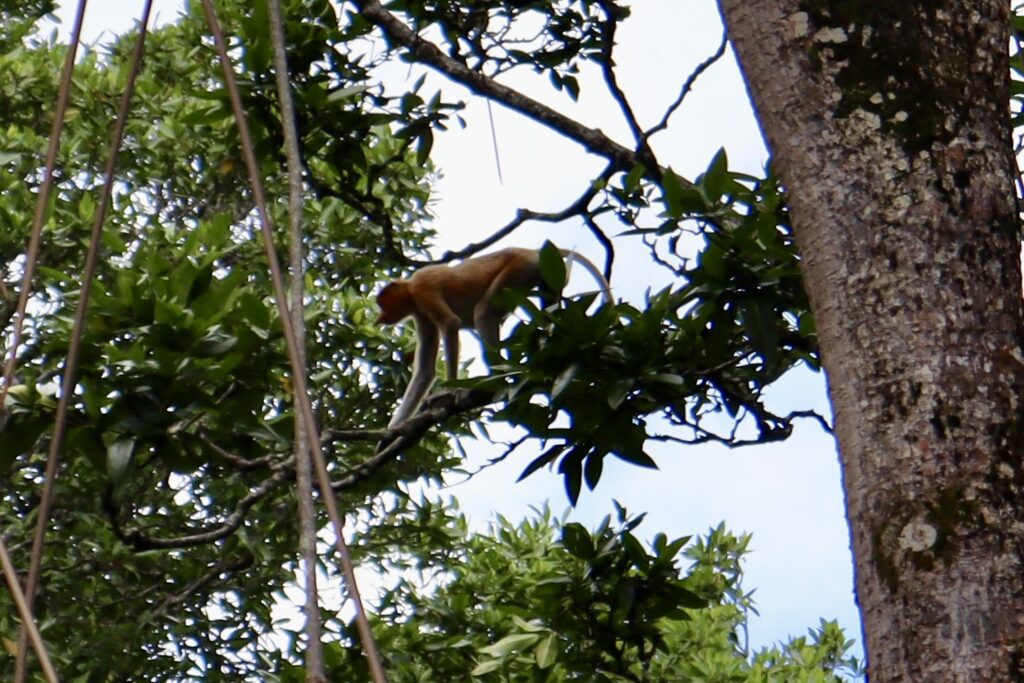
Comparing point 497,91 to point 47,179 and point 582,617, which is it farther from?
point 47,179

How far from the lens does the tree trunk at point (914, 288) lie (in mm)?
1664

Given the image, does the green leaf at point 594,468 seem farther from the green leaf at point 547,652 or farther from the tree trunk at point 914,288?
the tree trunk at point 914,288

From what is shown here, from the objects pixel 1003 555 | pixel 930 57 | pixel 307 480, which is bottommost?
pixel 307 480

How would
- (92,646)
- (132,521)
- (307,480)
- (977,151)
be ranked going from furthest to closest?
(132,521) → (92,646) → (977,151) → (307,480)

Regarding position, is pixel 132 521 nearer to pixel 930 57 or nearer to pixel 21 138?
pixel 21 138

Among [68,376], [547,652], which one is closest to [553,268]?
[547,652]

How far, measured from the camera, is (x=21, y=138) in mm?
7176

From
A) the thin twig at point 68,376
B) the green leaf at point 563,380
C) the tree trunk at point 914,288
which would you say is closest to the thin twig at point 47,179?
the thin twig at point 68,376

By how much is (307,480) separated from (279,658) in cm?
562

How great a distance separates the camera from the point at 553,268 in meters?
3.26

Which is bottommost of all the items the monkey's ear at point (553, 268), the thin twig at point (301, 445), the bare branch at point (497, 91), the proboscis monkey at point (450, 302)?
the thin twig at point (301, 445)

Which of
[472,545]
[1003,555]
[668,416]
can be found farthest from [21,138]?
[1003,555]

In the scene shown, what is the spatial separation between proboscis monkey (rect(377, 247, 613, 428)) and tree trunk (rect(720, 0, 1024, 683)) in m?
4.06

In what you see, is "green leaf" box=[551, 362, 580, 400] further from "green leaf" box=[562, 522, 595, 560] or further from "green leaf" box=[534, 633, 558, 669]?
"green leaf" box=[534, 633, 558, 669]
